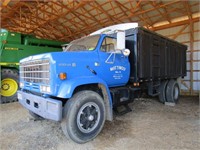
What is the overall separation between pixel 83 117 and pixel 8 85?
534 centimetres

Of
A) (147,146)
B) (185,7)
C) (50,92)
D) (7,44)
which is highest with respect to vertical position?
(185,7)

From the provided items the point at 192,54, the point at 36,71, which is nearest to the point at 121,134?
the point at 36,71

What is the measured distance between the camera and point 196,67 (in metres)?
9.50

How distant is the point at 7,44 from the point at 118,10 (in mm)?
6870

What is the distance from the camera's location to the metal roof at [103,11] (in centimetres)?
887

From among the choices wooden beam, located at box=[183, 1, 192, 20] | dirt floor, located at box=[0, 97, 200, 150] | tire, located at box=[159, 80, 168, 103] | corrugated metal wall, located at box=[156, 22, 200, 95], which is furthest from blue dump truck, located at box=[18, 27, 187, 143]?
corrugated metal wall, located at box=[156, 22, 200, 95]

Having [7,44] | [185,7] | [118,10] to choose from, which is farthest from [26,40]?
[185,7]

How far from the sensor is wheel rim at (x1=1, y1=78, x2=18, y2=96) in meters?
6.62

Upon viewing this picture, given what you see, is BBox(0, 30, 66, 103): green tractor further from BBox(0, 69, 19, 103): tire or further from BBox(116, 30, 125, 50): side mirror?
BBox(116, 30, 125, 50): side mirror

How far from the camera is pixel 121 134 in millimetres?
3342

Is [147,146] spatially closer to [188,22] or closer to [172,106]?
[172,106]

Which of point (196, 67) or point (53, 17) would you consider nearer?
point (196, 67)

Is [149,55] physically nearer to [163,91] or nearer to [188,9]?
[163,91]

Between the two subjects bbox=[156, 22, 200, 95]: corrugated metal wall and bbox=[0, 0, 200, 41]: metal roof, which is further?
bbox=[156, 22, 200, 95]: corrugated metal wall
